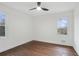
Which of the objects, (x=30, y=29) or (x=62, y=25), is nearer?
(x=62, y=25)

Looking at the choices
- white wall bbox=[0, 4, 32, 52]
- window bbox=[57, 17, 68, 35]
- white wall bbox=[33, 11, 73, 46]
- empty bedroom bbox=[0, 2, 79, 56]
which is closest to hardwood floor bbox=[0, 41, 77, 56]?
empty bedroom bbox=[0, 2, 79, 56]

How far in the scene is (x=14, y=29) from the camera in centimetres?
350

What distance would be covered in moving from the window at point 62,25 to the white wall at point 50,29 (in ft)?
0.58

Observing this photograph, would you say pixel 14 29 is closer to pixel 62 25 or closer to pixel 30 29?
pixel 30 29

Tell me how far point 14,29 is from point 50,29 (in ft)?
7.38

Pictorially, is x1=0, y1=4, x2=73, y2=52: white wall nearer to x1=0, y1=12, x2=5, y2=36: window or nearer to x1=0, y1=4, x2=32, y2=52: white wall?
x1=0, y1=4, x2=32, y2=52: white wall

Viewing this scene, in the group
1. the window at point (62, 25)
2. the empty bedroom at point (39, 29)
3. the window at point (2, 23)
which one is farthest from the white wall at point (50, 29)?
the window at point (2, 23)

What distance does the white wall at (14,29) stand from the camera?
3053 mm

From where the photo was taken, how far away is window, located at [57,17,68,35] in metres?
4.32

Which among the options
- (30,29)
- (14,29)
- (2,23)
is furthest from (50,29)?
(2,23)

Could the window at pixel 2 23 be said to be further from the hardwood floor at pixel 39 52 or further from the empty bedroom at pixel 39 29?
the hardwood floor at pixel 39 52

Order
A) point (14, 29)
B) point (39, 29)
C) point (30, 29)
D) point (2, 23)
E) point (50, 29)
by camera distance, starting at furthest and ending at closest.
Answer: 1. point (39, 29)
2. point (30, 29)
3. point (50, 29)
4. point (14, 29)
5. point (2, 23)

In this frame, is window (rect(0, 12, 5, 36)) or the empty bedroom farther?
window (rect(0, 12, 5, 36))

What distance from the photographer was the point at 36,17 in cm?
515
